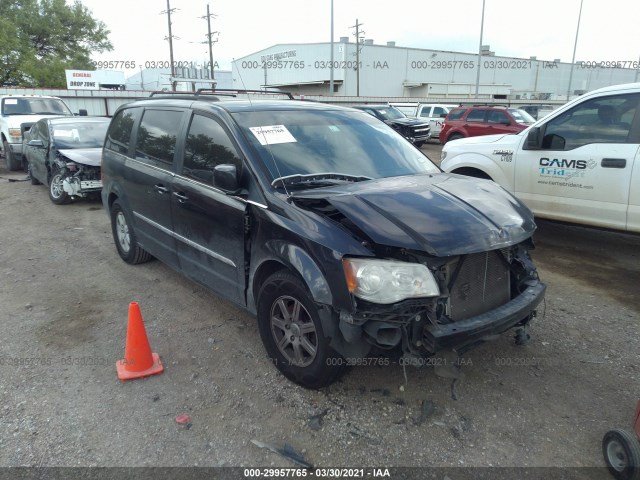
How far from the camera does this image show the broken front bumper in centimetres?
253

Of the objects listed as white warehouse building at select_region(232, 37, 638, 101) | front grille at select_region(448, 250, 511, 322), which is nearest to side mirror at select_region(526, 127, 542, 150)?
front grille at select_region(448, 250, 511, 322)

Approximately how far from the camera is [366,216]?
2.68 meters

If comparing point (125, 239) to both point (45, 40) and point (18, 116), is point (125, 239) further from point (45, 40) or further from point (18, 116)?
point (45, 40)

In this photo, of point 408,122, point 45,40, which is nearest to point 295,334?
point 408,122

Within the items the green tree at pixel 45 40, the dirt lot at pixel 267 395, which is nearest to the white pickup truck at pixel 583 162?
the dirt lot at pixel 267 395

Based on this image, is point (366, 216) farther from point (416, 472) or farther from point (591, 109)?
point (591, 109)

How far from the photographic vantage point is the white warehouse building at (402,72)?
52125 mm

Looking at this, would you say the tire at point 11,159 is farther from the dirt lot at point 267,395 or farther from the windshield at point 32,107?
the dirt lot at point 267,395

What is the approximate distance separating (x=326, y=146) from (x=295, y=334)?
59.7 inches

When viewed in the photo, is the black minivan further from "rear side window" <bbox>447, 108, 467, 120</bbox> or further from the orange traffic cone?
"rear side window" <bbox>447, 108, 467, 120</bbox>

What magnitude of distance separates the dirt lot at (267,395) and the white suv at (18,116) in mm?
9867

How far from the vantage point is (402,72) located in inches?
2168

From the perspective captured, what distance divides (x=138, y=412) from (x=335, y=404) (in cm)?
126

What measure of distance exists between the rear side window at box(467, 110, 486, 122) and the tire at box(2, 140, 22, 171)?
1509cm
